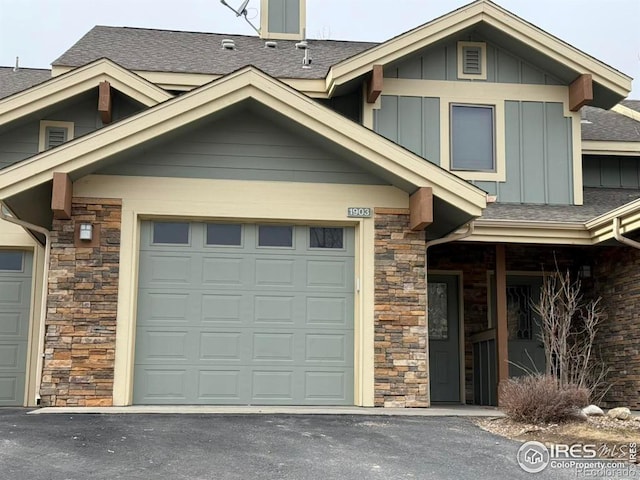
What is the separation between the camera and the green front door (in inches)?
527

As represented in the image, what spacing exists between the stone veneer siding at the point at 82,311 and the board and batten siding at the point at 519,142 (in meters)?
5.03

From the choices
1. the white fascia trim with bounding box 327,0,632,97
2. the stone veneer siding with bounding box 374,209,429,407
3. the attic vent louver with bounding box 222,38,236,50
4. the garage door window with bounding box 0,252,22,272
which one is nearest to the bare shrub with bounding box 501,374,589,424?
the stone veneer siding with bounding box 374,209,429,407

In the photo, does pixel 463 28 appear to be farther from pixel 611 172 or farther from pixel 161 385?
pixel 161 385

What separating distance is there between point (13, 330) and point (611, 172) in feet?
33.8

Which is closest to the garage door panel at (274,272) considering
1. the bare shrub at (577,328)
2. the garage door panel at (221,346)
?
the garage door panel at (221,346)

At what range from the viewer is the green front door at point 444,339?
13383 mm

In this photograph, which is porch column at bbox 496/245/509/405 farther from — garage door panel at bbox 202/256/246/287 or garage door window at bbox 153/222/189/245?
garage door window at bbox 153/222/189/245

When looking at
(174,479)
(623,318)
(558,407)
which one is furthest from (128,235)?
(623,318)

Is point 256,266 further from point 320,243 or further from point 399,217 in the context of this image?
point 399,217

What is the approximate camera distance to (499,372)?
11.9m

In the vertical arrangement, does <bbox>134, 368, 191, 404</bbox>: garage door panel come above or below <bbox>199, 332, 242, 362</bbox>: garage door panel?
below

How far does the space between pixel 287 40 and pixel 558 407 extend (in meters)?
10.2

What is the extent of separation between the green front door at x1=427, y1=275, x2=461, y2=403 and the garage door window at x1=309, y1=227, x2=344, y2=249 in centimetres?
337

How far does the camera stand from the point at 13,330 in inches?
486
